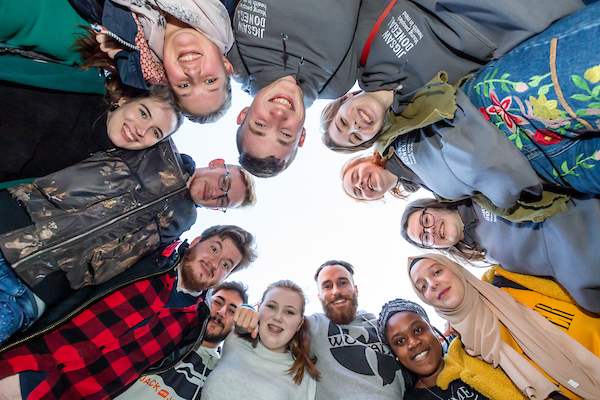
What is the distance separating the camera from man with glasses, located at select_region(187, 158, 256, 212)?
2923 millimetres

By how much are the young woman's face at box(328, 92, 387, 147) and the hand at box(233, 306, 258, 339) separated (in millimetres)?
1729

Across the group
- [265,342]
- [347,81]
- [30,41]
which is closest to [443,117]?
[347,81]

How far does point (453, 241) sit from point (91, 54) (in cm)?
332

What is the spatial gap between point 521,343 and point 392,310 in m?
1.08

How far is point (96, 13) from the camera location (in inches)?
82.4

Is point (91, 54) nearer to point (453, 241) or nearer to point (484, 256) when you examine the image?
point (453, 241)

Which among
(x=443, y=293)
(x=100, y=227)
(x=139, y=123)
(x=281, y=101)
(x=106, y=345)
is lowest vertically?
(x=106, y=345)

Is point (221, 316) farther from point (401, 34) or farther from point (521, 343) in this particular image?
point (401, 34)

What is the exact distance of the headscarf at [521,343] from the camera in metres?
2.47

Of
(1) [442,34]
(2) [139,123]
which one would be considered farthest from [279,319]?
(1) [442,34]

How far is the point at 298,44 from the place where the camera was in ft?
7.80

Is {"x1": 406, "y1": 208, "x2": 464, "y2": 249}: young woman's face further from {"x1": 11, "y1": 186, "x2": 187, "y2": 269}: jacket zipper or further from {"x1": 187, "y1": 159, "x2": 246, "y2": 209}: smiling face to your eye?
{"x1": 11, "y1": 186, "x2": 187, "y2": 269}: jacket zipper

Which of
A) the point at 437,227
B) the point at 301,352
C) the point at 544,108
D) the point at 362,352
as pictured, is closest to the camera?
the point at 544,108

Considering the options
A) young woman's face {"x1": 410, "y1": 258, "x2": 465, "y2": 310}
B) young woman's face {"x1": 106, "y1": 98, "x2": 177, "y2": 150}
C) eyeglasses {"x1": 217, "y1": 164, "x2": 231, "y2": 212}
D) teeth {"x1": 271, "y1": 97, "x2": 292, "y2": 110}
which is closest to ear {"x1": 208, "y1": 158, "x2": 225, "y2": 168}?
eyeglasses {"x1": 217, "y1": 164, "x2": 231, "y2": 212}
